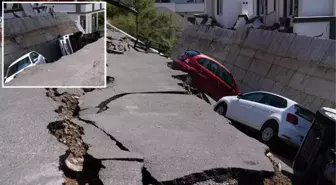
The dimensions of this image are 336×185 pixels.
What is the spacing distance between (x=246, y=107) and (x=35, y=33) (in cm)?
1060

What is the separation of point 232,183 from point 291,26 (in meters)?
17.9

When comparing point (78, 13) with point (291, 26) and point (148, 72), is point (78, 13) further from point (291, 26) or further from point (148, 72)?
point (291, 26)

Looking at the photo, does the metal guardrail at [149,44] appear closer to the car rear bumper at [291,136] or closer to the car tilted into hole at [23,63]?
the car rear bumper at [291,136]

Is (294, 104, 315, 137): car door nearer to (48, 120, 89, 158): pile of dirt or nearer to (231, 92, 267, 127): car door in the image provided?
(231, 92, 267, 127): car door

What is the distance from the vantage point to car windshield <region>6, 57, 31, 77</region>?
5.01 metres

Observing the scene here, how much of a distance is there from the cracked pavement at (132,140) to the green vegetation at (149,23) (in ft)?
91.4

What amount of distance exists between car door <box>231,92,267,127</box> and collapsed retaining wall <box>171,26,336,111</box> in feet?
7.57

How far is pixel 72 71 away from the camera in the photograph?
211 inches

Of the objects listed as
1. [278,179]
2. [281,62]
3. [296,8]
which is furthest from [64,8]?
[296,8]

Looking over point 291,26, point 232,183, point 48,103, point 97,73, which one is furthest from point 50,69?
point 291,26

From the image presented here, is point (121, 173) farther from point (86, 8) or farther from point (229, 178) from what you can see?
point (86, 8)

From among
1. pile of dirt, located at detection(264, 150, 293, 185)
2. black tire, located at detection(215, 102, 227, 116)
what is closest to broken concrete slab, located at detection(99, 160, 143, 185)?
pile of dirt, located at detection(264, 150, 293, 185)

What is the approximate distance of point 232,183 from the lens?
7.46 meters

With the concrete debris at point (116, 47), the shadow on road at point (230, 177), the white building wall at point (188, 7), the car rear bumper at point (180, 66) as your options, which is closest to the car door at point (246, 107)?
the car rear bumper at point (180, 66)
